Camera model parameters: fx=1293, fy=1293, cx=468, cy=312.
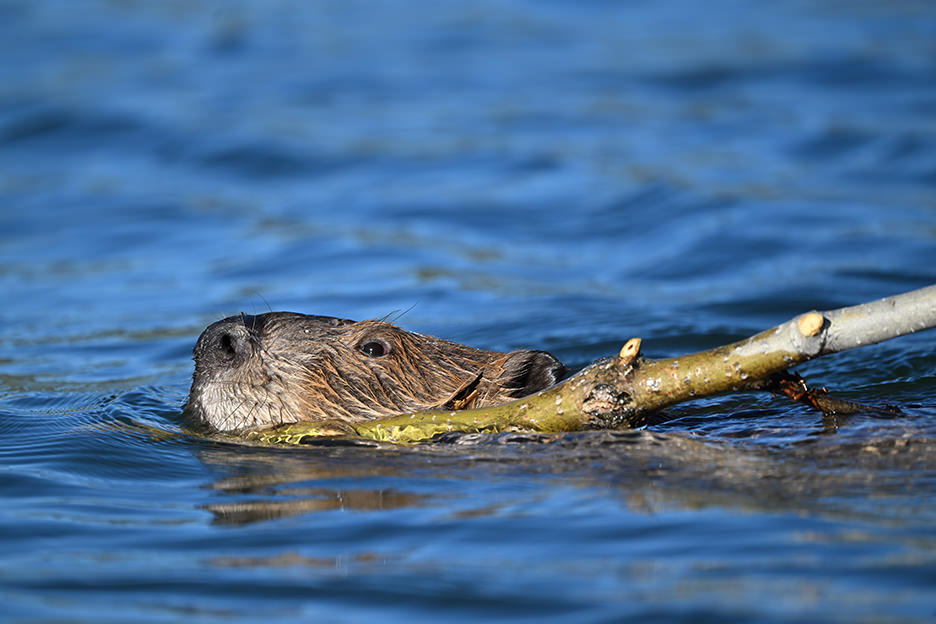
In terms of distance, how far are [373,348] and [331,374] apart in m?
0.20

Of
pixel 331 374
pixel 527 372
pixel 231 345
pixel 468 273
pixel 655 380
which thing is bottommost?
pixel 655 380

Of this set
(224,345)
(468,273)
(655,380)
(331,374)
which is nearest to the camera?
(655,380)

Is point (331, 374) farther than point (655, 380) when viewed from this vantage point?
Yes

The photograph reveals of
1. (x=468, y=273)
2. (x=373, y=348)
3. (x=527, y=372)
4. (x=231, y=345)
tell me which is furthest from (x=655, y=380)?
(x=468, y=273)

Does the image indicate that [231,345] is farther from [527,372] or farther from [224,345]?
[527,372]

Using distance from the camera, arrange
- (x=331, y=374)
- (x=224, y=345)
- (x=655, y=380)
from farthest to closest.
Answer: (x=331, y=374)
(x=224, y=345)
(x=655, y=380)

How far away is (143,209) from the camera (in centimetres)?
1162

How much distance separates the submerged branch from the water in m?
0.11

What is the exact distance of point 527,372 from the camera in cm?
511

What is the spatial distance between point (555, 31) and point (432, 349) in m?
13.3

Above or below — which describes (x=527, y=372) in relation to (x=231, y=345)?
below

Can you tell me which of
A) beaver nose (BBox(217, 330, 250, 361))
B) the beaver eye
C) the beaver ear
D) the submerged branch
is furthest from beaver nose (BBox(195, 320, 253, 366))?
the beaver ear

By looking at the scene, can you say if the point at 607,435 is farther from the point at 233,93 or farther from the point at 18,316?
the point at 233,93

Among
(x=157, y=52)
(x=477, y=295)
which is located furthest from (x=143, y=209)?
(x=157, y=52)
